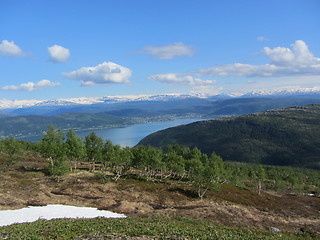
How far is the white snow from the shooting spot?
36219 mm

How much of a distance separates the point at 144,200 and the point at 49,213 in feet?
75.3

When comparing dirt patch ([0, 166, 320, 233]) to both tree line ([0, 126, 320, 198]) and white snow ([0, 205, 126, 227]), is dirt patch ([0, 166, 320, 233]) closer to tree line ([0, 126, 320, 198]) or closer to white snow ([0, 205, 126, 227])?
white snow ([0, 205, 126, 227])

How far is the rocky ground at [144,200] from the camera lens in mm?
45781

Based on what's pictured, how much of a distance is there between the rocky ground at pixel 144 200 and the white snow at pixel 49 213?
275 cm

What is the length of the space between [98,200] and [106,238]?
29065 mm

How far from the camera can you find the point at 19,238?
74.5 ft

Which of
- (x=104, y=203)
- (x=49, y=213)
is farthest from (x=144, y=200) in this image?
(x=49, y=213)

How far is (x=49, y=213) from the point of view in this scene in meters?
40.0

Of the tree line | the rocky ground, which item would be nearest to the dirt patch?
the rocky ground

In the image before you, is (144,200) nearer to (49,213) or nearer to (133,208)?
(133,208)

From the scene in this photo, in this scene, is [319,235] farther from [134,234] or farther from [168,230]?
[134,234]

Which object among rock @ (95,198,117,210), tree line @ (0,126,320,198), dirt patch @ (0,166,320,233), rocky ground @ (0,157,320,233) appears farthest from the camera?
tree line @ (0,126,320,198)

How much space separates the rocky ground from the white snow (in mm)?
2753

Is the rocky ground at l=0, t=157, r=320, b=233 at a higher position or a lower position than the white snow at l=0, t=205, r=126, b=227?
lower
